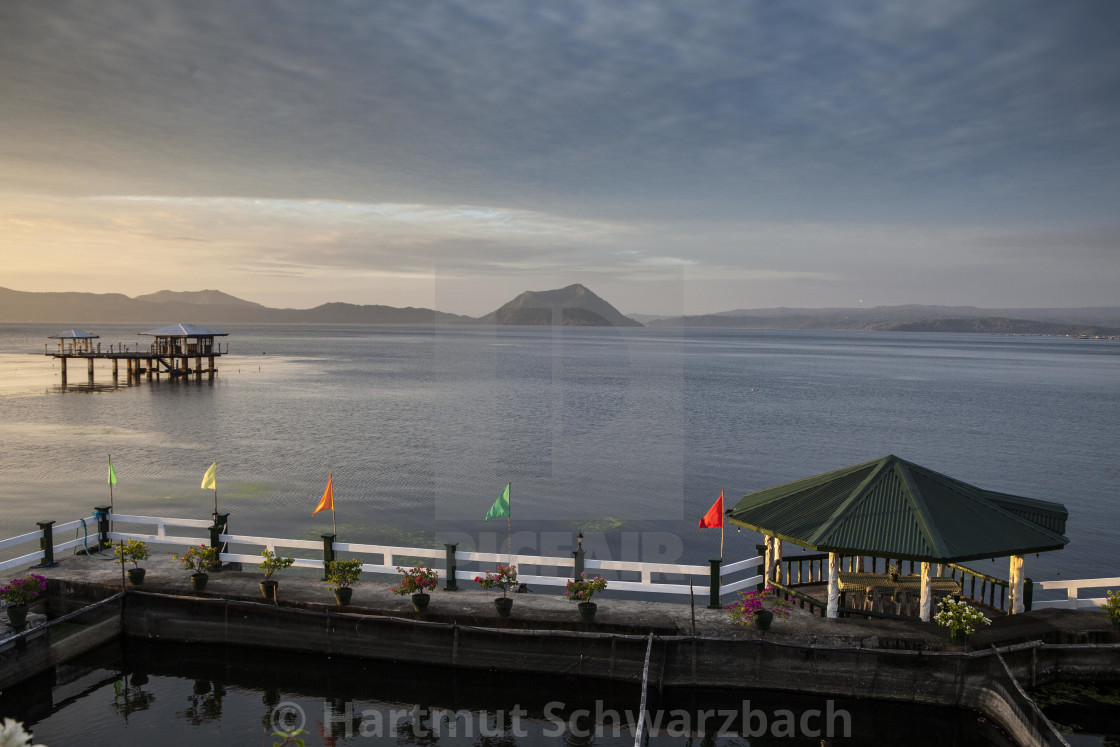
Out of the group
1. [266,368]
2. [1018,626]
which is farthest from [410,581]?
[266,368]

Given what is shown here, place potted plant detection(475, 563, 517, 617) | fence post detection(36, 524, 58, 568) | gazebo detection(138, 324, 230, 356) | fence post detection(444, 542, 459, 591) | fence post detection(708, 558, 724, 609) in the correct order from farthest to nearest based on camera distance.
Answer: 1. gazebo detection(138, 324, 230, 356)
2. fence post detection(36, 524, 58, 568)
3. fence post detection(444, 542, 459, 591)
4. fence post detection(708, 558, 724, 609)
5. potted plant detection(475, 563, 517, 617)

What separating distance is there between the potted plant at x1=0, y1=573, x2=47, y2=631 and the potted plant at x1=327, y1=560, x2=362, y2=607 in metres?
5.20

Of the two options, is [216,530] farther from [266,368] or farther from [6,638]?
[266,368]

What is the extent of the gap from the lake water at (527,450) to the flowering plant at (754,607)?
39.5ft

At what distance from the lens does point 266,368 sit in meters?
116

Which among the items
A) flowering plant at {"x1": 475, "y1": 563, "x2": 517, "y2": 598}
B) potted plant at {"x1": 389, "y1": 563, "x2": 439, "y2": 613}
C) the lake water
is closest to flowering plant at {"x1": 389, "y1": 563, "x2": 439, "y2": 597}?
potted plant at {"x1": 389, "y1": 563, "x2": 439, "y2": 613}

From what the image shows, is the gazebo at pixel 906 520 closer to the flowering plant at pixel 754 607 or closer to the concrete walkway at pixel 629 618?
the concrete walkway at pixel 629 618

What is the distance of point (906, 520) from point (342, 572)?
10576mm

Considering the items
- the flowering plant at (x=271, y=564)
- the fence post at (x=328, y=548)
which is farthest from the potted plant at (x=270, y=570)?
the fence post at (x=328, y=548)

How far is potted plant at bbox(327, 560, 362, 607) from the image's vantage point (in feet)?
48.2

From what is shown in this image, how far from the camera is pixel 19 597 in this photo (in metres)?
13.7

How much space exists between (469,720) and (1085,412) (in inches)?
3128

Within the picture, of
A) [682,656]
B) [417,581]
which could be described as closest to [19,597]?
[417,581]

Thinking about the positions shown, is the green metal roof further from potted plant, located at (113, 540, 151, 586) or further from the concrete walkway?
potted plant, located at (113, 540, 151, 586)
